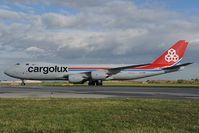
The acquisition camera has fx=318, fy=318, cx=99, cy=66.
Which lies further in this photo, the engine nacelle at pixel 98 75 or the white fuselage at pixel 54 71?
the white fuselage at pixel 54 71

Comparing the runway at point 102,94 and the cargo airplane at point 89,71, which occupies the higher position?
the cargo airplane at point 89,71

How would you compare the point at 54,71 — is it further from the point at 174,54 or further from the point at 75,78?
the point at 174,54

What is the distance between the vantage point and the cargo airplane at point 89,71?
47250 mm

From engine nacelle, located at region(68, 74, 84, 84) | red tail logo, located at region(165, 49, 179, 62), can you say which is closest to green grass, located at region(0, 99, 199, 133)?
engine nacelle, located at region(68, 74, 84, 84)

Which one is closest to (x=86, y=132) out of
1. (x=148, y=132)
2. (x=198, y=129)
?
(x=148, y=132)

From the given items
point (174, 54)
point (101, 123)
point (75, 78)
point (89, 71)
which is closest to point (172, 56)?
point (174, 54)

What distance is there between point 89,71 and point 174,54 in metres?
14.8

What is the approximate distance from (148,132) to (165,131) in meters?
0.43

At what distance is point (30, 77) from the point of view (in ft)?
160

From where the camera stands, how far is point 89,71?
4809cm

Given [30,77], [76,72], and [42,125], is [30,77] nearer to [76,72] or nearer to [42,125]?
[76,72]

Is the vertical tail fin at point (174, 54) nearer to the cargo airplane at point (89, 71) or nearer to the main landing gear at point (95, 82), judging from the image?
the cargo airplane at point (89, 71)

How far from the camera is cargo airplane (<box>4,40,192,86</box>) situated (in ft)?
155

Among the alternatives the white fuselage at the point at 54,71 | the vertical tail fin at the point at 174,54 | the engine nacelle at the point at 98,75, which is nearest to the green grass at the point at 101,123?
the engine nacelle at the point at 98,75
